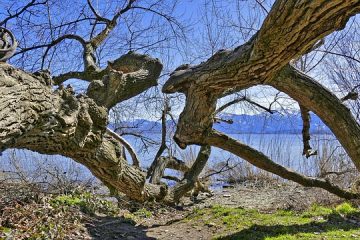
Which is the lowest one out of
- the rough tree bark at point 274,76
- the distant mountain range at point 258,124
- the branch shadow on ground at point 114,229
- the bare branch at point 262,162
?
the branch shadow on ground at point 114,229

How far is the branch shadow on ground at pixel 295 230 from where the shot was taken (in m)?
3.88

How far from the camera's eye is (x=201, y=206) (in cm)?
613

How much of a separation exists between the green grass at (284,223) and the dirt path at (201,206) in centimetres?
21

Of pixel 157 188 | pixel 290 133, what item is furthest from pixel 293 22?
pixel 290 133

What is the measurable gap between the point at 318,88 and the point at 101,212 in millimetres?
3059

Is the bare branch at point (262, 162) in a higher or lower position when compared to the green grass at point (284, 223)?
higher

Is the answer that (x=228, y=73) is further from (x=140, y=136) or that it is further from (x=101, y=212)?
(x=140, y=136)

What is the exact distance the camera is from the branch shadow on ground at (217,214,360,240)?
3.88 meters

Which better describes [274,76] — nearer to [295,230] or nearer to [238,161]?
[295,230]

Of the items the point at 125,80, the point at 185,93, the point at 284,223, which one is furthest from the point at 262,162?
the point at 125,80

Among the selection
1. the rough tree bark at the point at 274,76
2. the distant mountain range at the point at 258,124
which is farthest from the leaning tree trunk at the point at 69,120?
the distant mountain range at the point at 258,124

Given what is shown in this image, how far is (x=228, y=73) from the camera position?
130 inches

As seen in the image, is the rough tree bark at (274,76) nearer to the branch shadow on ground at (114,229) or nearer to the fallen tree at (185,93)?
the fallen tree at (185,93)

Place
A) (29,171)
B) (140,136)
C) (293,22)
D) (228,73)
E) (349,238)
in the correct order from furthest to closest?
(140,136) → (29,171) → (349,238) → (228,73) → (293,22)
